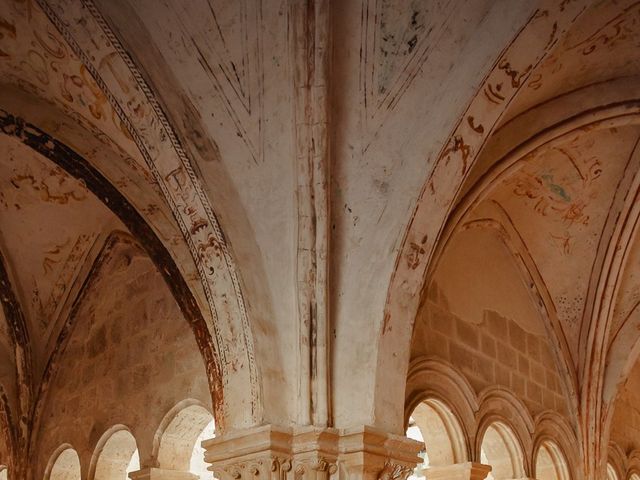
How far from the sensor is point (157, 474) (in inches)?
252

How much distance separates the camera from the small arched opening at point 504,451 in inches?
270

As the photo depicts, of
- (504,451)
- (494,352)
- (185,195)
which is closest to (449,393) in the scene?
(494,352)

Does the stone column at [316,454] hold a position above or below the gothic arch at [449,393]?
below

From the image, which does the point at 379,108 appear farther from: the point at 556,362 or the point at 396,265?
the point at 556,362

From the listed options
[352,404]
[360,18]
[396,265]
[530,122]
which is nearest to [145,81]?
[360,18]

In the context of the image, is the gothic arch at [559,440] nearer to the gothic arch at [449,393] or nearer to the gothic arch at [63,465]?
the gothic arch at [449,393]

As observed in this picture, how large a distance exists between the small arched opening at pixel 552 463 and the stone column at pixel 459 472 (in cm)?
113

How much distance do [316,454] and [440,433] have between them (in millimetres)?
2040

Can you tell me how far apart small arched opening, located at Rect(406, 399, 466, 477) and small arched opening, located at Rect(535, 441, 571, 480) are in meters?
1.25

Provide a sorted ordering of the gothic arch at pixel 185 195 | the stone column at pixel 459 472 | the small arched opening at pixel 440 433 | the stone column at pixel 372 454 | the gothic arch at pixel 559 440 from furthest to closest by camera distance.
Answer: the gothic arch at pixel 559 440, the small arched opening at pixel 440 433, the stone column at pixel 459 472, the gothic arch at pixel 185 195, the stone column at pixel 372 454

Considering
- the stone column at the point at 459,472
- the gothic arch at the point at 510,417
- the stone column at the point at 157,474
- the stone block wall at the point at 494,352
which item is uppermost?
the stone block wall at the point at 494,352

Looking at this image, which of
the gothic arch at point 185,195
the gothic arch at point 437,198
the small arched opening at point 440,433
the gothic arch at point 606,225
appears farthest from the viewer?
the small arched opening at point 440,433

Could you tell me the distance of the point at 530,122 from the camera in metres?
5.81

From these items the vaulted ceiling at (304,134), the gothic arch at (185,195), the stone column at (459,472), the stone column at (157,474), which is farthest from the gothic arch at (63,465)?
the stone column at (459,472)
